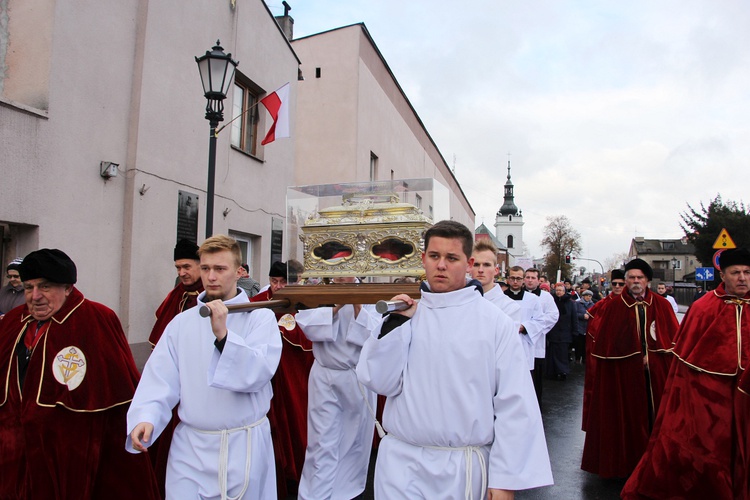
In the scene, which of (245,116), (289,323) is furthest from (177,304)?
(245,116)

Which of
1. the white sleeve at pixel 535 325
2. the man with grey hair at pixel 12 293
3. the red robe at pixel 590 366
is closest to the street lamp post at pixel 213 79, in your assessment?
the man with grey hair at pixel 12 293

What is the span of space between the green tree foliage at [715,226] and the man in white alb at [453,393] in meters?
39.9

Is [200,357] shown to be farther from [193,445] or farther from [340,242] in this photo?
[340,242]

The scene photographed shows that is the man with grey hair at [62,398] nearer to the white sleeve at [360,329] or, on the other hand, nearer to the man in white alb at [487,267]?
the white sleeve at [360,329]

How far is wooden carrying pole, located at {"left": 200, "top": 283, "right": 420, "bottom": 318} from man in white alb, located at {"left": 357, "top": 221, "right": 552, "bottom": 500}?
10.3 inches

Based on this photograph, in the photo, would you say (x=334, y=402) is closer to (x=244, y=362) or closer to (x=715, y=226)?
(x=244, y=362)

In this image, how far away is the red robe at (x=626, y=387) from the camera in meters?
5.89

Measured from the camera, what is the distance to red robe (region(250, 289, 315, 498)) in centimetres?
547

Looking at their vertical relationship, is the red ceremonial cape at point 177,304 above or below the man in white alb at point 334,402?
above

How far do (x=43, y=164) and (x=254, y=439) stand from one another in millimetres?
5195

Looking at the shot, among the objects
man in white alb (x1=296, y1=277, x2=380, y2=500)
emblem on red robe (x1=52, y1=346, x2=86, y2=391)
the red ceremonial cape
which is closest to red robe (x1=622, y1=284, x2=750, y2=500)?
man in white alb (x1=296, y1=277, x2=380, y2=500)

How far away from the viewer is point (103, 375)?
3.76m

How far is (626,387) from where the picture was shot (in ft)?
19.7

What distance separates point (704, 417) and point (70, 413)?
15.1 feet
